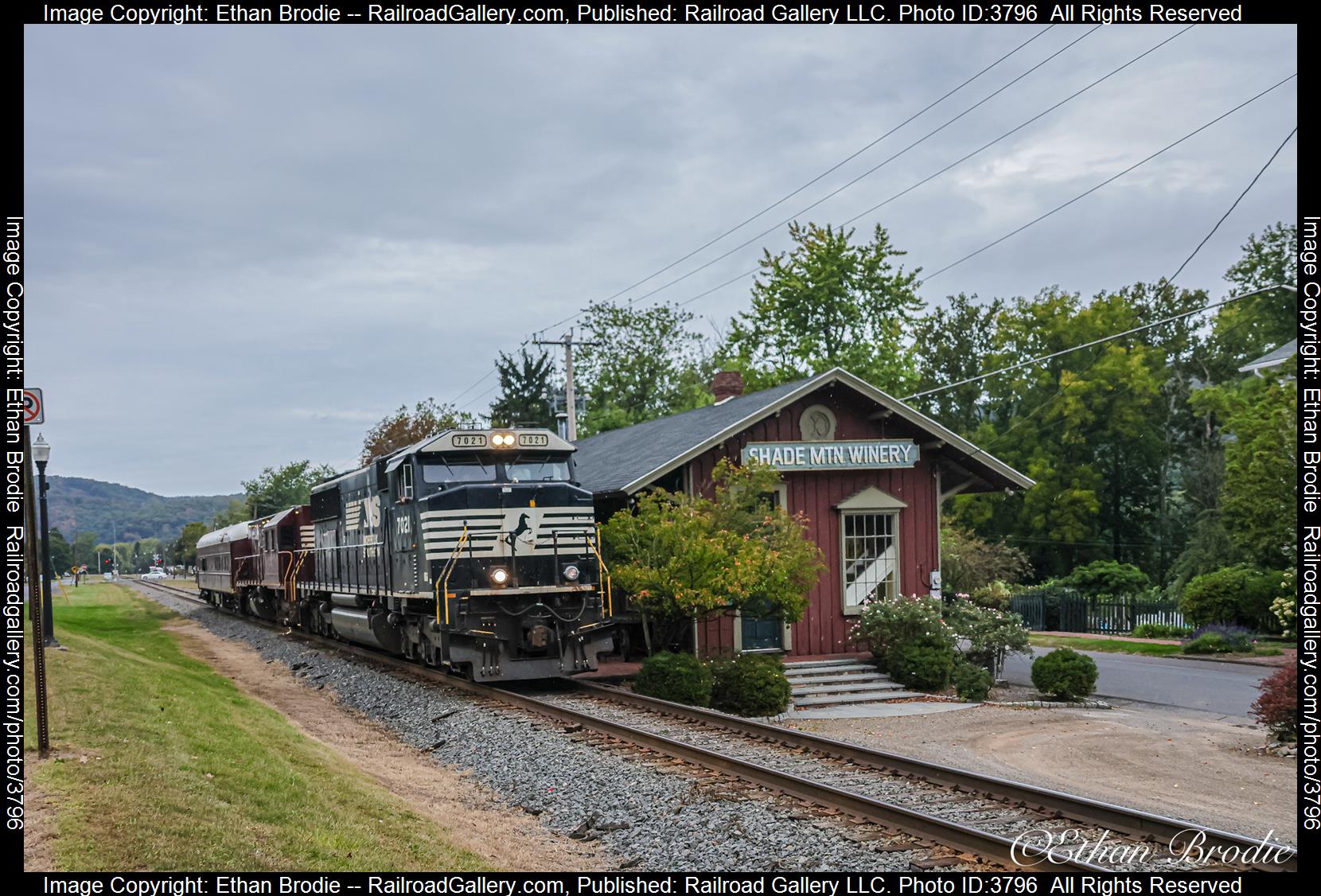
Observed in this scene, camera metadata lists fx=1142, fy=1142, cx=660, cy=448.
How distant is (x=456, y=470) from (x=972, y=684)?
9817 millimetres

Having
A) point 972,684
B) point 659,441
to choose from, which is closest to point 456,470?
point 659,441

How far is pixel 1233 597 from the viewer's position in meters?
32.1

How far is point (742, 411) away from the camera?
76.8 feet

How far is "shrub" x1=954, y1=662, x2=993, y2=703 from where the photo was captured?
20.2 meters

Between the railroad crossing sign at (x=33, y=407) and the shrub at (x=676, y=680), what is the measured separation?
9656mm

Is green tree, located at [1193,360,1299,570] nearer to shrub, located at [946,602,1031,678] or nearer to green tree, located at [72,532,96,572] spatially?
shrub, located at [946,602,1031,678]

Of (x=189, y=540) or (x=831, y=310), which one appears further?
(x=189, y=540)

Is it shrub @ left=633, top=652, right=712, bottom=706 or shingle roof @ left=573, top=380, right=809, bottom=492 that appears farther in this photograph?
shingle roof @ left=573, top=380, right=809, bottom=492

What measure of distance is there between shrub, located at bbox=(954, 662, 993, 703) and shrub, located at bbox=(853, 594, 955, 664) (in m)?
0.69

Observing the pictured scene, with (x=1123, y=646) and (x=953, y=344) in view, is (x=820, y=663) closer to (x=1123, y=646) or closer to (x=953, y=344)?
(x=1123, y=646)

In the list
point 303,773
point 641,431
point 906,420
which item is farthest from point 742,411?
point 303,773

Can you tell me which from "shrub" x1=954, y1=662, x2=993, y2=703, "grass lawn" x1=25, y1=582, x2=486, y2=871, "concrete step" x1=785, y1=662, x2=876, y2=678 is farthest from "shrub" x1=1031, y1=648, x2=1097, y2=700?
"grass lawn" x1=25, y1=582, x2=486, y2=871

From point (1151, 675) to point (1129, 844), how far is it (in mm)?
18507
